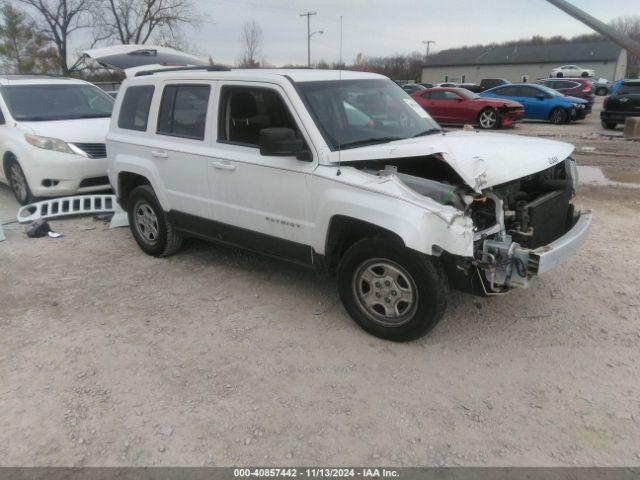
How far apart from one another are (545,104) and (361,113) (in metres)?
17.3

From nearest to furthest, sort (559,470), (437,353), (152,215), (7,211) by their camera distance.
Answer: (559,470)
(437,353)
(152,215)
(7,211)

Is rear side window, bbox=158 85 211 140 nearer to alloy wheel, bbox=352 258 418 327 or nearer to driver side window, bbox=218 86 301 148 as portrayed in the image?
driver side window, bbox=218 86 301 148

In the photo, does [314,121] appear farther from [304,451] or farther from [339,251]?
[304,451]

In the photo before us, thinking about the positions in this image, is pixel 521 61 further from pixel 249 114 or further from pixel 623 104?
pixel 249 114

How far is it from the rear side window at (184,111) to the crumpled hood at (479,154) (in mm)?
1552

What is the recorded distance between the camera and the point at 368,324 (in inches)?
156

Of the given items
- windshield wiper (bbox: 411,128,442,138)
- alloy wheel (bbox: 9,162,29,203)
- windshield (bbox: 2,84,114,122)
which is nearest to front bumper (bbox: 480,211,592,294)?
windshield wiper (bbox: 411,128,442,138)

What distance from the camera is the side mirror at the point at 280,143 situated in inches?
150

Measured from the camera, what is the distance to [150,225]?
18.7ft

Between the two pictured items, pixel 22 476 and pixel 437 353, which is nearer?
pixel 22 476

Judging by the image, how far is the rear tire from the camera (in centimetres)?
758

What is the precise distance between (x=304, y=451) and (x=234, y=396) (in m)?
0.69

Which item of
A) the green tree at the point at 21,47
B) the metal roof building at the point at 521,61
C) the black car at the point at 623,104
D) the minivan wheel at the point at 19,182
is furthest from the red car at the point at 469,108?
the metal roof building at the point at 521,61

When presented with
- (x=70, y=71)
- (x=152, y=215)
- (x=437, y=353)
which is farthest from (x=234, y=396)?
(x=70, y=71)
